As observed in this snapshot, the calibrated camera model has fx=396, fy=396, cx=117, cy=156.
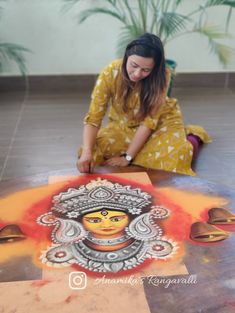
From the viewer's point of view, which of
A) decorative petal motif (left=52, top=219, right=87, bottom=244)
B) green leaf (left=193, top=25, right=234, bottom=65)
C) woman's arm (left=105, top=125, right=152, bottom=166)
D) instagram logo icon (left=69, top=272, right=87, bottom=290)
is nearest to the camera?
instagram logo icon (left=69, top=272, right=87, bottom=290)

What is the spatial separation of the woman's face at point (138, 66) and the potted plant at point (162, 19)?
4.23ft

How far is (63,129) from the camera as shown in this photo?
251cm

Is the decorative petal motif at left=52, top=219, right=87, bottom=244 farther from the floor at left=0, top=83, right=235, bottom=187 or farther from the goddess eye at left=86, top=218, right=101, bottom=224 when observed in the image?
the floor at left=0, top=83, right=235, bottom=187

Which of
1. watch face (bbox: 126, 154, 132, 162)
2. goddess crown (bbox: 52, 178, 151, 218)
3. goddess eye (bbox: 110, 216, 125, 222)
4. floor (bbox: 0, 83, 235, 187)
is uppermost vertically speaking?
goddess eye (bbox: 110, 216, 125, 222)

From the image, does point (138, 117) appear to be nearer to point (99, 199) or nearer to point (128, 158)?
point (128, 158)

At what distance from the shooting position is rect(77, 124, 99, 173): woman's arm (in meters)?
1.35

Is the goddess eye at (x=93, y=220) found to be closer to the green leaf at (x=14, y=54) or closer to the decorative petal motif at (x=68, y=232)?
the decorative petal motif at (x=68, y=232)

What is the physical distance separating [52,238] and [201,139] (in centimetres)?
146

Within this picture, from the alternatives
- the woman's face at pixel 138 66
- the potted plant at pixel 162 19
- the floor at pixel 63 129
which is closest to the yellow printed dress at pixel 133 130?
the woman's face at pixel 138 66

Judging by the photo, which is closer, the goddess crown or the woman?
the goddess crown

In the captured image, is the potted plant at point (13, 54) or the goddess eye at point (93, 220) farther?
the potted plant at point (13, 54)

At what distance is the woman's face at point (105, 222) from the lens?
99 centimetres

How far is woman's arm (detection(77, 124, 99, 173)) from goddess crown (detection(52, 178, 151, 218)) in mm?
103

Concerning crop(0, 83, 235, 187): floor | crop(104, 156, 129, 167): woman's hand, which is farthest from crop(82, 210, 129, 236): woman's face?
crop(0, 83, 235, 187): floor
